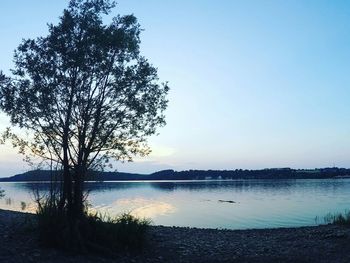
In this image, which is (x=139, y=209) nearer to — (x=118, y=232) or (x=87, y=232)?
(x=118, y=232)

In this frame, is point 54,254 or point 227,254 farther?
point 227,254

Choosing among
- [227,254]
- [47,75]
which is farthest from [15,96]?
[227,254]

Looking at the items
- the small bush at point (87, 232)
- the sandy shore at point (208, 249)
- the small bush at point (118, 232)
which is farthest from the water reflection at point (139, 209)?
the small bush at point (87, 232)

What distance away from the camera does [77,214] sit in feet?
50.0

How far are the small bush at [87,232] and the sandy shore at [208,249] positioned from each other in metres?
0.41

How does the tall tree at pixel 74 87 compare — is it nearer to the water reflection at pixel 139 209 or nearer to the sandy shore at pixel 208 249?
the sandy shore at pixel 208 249

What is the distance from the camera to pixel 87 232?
1545 centimetres

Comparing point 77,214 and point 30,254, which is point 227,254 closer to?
point 77,214

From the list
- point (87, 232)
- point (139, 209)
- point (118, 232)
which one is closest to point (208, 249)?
point (118, 232)

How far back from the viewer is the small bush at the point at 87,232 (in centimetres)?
1473

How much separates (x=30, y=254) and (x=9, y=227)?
148 inches

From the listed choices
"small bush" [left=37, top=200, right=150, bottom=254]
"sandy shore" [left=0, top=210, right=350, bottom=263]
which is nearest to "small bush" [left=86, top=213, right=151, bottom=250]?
"small bush" [left=37, top=200, right=150, bottom=254]

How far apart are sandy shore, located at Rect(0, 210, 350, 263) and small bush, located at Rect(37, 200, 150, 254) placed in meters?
0.41

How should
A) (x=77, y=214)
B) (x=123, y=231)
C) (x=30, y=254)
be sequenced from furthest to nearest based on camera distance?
(x=123, y=231)
(x=77, y=214)
(x=30, y=254)
